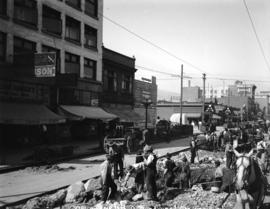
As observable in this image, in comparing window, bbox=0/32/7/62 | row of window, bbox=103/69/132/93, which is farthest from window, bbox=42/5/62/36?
row of window, bbox=103/69/132/93

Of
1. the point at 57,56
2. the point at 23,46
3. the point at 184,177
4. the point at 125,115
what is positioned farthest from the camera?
the point at 125,115

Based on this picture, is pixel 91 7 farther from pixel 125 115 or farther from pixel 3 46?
pixel 3 46

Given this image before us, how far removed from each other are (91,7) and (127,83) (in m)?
10.1

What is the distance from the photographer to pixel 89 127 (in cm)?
3153

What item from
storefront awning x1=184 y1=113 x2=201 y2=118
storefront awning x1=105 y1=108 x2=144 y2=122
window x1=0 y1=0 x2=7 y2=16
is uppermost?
window x1=0 y1=0 x2=7 y2=16

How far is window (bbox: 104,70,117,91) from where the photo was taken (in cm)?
3496

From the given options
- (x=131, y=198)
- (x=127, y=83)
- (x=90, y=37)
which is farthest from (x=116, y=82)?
(x=131, y=198)

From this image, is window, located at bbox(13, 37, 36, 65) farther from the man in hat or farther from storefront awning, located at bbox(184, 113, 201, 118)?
storefront awning, located at bbox(184, 113, 201, 118)

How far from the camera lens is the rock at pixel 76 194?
1076 centimetres

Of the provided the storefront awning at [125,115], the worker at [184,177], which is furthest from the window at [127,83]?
the worker at [184,177]

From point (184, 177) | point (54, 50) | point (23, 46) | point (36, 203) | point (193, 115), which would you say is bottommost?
point (36, 203)

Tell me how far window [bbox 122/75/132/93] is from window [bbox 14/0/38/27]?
15302 millimetres

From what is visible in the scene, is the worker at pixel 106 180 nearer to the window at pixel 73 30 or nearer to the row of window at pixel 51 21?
the row of window at pixel 51 21

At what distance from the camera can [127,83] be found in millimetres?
39438
